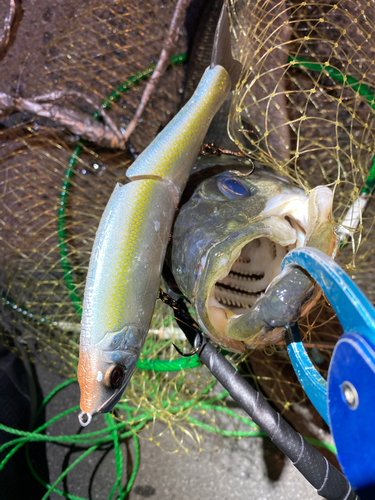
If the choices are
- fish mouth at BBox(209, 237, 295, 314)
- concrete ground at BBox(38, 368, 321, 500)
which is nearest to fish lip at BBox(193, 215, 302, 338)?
fish mouth at BBox(209, 237, 295, 314)

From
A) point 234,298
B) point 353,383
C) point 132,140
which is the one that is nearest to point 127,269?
point 234,298

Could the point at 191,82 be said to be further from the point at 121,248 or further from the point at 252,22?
the point at 121,248

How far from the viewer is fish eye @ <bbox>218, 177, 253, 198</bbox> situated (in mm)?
1228

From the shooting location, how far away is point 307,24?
2234 millimetres

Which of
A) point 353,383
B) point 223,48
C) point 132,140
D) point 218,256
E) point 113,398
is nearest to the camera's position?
A: point 353,383

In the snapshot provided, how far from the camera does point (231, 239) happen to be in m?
1.04

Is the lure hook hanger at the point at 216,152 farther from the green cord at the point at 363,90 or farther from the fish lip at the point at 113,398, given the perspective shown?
the fish lip at the point at 113,398

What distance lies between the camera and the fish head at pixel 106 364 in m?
1.08

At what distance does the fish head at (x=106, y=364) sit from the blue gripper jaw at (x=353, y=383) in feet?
2.04

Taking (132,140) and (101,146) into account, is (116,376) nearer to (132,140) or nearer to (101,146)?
(101,146)

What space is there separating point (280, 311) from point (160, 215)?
1.84 feet

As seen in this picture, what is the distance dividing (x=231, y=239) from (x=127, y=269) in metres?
0.34

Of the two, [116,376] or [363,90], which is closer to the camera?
[116,376]

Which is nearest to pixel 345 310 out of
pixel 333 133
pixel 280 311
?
pixel 280 311
